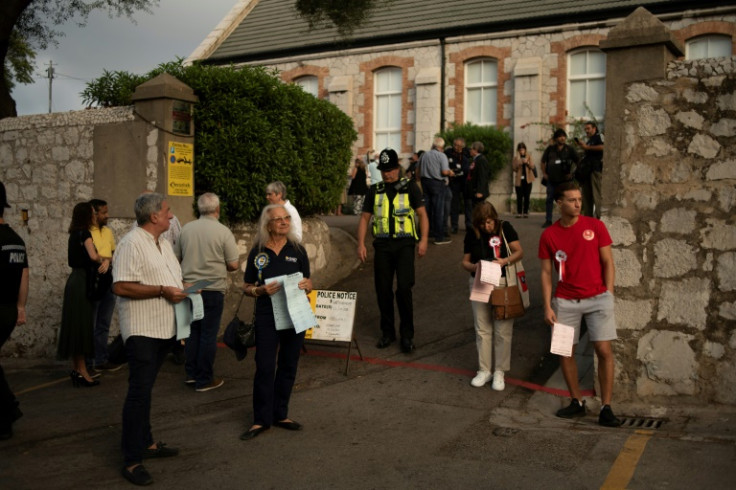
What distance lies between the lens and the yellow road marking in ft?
16.4

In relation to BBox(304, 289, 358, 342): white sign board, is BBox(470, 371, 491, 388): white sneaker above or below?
below

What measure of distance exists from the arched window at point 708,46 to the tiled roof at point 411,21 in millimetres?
894

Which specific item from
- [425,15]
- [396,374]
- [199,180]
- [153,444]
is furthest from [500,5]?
[153,444]

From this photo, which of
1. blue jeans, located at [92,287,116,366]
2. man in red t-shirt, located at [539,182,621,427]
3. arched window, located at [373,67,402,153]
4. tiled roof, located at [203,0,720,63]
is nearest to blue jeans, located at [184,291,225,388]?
blue jeans, located at [92,287,116,366]

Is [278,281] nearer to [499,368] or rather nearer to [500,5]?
[499,368]

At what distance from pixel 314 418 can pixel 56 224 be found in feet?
20.8

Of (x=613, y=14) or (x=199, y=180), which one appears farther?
(x=613, y=14)

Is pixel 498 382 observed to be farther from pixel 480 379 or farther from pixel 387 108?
pixel 387 108

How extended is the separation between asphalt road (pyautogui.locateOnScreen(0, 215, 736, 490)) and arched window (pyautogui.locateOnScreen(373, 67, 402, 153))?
673 inches

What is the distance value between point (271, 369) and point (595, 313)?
110 inches

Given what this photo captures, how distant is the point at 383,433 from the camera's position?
245 inches

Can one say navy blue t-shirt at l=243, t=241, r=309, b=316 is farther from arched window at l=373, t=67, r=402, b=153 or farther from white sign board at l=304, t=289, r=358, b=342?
arched window at l=373, t=67, r=402, b=153

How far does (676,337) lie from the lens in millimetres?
6879

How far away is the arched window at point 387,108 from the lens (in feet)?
83.9
